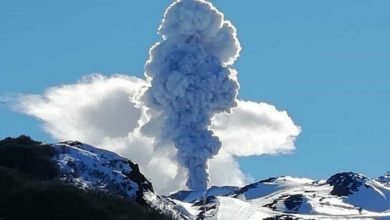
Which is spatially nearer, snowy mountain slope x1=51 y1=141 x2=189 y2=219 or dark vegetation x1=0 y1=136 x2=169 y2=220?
dark vegetation x1=0 y1=136 x2=169 y2=220

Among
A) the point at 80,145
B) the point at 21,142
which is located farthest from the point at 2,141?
the point at 80,145

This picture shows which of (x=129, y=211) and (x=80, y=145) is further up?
(x=80, y=145)

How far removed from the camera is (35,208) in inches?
1398

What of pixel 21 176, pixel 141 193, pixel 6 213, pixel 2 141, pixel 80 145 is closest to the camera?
pixel 6 213

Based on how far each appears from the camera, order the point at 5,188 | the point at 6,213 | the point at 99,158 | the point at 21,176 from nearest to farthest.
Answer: the point at 6,213
the point at 5,188
the point at 21,176
the point at 99,158

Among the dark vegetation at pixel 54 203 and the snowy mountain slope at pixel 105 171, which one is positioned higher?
the snowy mountain slope at pixel 105 171

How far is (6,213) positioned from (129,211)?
5753 mm

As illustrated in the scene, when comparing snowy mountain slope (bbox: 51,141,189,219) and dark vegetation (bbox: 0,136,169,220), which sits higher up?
snowy mountain slope (bbox: 51,141,189,219)

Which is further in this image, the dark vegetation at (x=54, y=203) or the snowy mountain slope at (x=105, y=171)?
the snowy mountain slope at (x=105, y=171)

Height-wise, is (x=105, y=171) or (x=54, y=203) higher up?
(x=105, y=171)

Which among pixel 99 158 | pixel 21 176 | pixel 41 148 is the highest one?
pixel 99 158

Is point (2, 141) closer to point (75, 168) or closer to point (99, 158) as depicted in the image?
point (75, 168)

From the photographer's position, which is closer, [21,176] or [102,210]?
[102,210]

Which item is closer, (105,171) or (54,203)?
(54,203)
